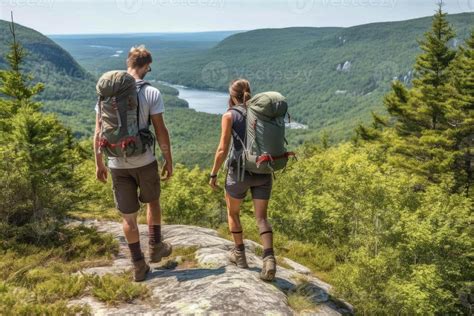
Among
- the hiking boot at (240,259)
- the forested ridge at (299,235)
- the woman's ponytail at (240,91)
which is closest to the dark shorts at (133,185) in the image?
the forested ridge at (299,235)

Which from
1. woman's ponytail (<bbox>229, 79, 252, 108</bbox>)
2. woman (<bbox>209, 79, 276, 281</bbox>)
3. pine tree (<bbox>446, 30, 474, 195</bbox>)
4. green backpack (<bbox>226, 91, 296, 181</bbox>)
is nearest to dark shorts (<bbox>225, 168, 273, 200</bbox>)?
woman (<bbox>209, 79, 276, 281</bbox>)

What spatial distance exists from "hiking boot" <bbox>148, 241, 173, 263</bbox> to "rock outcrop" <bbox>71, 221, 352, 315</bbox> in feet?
0.42

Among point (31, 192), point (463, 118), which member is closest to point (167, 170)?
point (31, 192)

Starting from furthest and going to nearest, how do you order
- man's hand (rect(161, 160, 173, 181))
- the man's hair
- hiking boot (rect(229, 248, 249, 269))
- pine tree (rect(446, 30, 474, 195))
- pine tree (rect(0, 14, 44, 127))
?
pine tree (rect(446, 30, 474, 195)) → pine tree (rect(0, 14, 44, 127)) → hiking boot (rect(229, 248, 249, 269)) → man's hand (rect(161, 160, 173, 181)) → the man's hair

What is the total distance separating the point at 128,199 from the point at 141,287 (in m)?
1.13

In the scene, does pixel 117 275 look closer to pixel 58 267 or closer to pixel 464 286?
pixel 58 267

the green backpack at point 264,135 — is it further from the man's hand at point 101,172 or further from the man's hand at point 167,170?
the man's hand at point 101,172

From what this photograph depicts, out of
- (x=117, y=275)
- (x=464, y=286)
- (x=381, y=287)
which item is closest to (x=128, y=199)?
(x=117, y=275)

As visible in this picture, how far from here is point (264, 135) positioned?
17.6ft

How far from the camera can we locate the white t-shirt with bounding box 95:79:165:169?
520 cm

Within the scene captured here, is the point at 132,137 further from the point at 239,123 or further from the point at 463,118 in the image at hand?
the point at 463,118

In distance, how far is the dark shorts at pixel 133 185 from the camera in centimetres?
539

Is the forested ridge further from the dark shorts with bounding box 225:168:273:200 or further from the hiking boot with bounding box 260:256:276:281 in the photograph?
the dark shorts with bounding box 225:168:273:200

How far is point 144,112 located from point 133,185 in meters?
1.01
